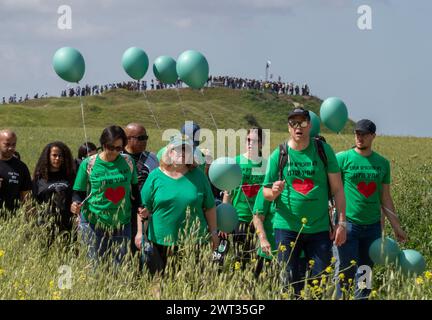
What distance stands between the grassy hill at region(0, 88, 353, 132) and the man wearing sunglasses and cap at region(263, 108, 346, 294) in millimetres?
48653

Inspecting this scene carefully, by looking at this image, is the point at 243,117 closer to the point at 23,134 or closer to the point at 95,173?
the point at 23,134

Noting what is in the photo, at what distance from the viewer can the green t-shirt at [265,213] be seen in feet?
21.5

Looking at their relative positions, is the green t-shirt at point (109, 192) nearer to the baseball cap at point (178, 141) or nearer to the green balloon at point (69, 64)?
the baseball cap at point (178, 141)

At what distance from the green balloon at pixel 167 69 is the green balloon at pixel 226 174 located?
228 centimetres

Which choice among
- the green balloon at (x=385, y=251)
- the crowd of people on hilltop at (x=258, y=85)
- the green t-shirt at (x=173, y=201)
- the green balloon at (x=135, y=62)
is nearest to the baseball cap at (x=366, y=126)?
the green balloon at (x=385, y=251)

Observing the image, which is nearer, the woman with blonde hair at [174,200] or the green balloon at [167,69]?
the woman with blonde hair at [174,200]

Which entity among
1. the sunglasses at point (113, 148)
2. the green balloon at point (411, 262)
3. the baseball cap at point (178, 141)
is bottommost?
the green balloon at point (411, 262)

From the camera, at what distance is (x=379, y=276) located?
814cm

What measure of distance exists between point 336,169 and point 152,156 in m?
2.19

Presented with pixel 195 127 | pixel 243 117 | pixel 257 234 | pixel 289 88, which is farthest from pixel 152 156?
pixel 289 88

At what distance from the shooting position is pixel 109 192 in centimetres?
676

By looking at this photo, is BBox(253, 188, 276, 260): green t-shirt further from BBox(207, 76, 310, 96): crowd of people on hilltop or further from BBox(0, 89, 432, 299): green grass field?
BBox(207, 76, 310, 96): crowd of people on hilltop

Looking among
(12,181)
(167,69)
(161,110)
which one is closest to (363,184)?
(167,69)

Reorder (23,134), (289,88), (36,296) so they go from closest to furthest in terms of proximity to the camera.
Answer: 1. (36,296)
2. (23,134)
3. (289,88)
